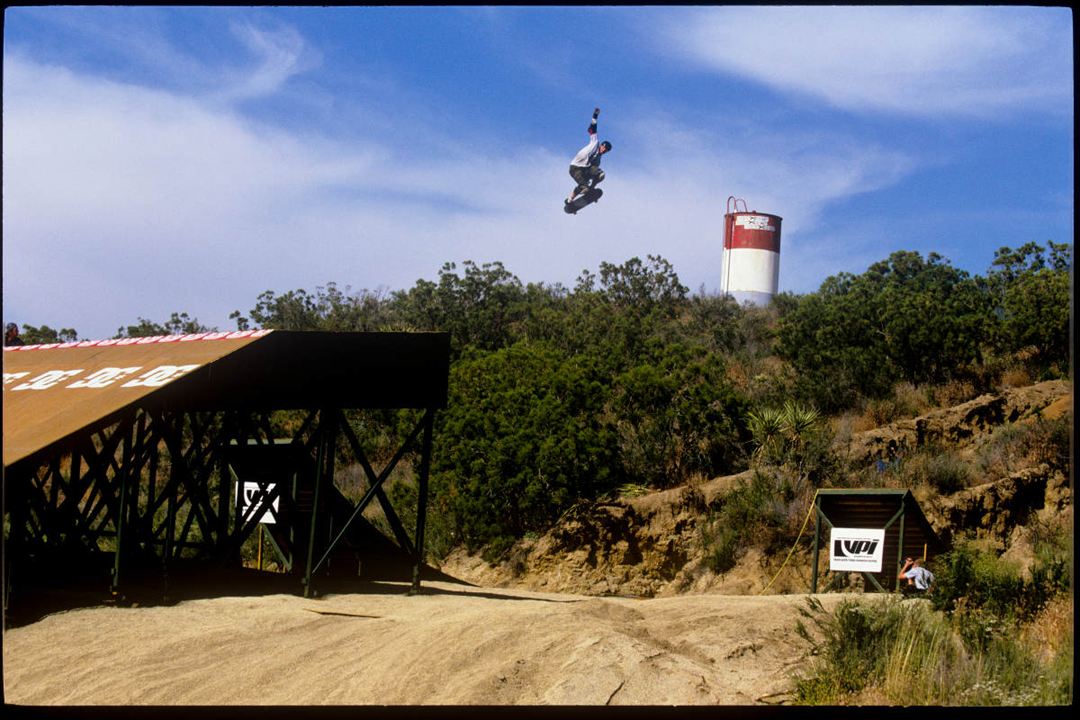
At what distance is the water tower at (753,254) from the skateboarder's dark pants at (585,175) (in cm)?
1720

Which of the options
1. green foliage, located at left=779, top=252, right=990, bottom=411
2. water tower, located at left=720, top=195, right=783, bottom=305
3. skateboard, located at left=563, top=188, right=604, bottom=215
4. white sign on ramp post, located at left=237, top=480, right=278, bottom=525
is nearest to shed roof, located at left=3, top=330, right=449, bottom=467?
white sign on ramp post, located at left=237, top=480, right=278, bottom=525

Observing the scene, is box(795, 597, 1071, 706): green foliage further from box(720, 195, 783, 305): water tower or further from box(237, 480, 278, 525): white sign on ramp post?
box(720, 195, 783, 305): water tower

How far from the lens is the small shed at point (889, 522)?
67.0ft

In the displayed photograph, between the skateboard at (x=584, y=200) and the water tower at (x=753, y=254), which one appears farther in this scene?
the water tower at (x=753, y=254)

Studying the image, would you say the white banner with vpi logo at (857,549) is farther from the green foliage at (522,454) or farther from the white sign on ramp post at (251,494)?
the white sign on ramp post at (251,494)

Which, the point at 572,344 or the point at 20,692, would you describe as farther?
the point at 572,344

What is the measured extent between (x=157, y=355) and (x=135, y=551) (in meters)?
4.62

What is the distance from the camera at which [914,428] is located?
102ft

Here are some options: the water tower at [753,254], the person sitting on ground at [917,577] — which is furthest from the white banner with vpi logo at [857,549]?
the water tower at [753,254]

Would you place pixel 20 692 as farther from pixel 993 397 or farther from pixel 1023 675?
pixel 993 397

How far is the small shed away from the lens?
20.4 meters

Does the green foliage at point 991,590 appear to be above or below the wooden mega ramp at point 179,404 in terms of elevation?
below

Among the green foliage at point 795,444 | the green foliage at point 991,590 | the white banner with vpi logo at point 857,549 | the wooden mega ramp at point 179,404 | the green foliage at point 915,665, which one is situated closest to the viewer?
the green foliage at point 915,665

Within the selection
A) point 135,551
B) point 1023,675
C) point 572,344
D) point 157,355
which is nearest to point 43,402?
point 157,355
